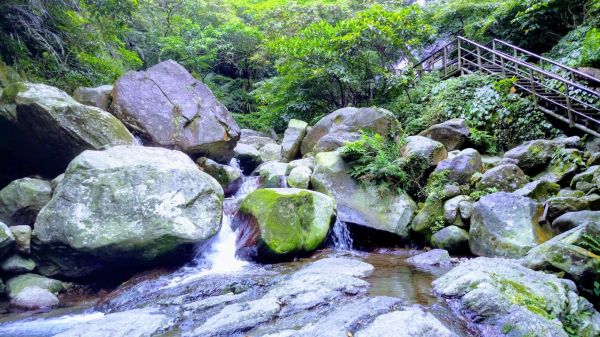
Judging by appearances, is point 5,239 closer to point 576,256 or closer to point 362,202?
point 362,202

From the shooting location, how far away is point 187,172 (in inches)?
271

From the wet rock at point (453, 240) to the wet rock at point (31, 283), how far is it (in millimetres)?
6485

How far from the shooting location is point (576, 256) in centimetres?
447

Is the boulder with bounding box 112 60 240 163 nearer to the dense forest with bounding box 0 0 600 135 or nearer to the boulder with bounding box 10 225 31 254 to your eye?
the dense forest with bounding box 0 0 600 135

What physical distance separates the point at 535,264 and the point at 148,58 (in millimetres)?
19805

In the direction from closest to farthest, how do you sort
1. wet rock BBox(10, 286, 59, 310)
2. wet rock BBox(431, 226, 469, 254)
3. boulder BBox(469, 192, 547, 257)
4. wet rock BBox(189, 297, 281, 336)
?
1. wet rock BBox(189, 297, 281, 336)
2. wet rock BBox(10, 286, 59, 310)
3. boulder BBox(469, 192, 547, 257)
4. wet rock BBox(431, 226, 469, 254)

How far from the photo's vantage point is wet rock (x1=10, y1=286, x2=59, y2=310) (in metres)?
5.62

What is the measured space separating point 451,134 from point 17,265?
9.46 metres

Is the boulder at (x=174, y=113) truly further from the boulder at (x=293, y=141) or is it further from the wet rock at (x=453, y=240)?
the wet rock at (x=453, y=240)

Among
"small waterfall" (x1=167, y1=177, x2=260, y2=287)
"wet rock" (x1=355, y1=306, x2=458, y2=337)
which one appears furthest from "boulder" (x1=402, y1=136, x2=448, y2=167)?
"wet rock" (x1=355, y1=306, x2=458, y2=337)

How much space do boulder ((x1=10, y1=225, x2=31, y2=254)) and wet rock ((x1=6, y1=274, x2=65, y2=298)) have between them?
0.42 metres

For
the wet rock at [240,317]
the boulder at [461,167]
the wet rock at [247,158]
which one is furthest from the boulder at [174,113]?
the wet rock at [240,317]

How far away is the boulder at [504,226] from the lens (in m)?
6.04

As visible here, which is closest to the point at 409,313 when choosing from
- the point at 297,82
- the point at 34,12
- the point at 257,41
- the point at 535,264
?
the point at 535,264
